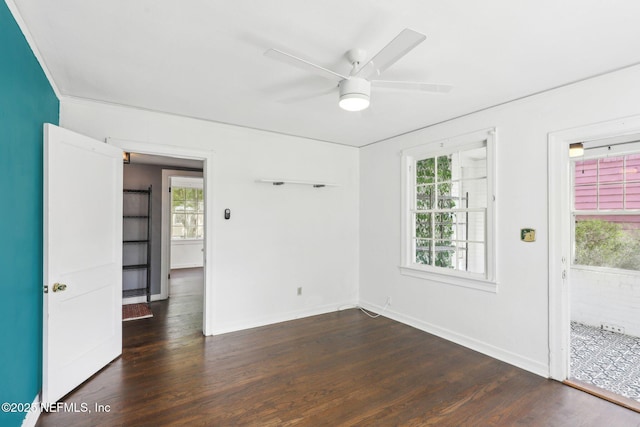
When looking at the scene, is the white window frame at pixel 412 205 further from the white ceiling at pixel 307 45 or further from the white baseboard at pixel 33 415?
the white baseboard at pixel 33 415

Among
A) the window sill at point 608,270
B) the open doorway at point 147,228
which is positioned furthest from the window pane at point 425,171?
the open doorway at point 147,228

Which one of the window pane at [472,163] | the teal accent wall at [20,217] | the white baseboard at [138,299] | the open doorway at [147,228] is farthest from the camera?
the open doorway at [147,228]

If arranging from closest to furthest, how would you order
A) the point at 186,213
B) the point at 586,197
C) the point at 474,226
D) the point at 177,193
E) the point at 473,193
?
1. the point at 473,193
2. the point at 474,226
3. the point at 586,197
4. the point at 177,193
5. the point at 186,213

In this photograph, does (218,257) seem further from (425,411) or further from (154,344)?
(425,411)

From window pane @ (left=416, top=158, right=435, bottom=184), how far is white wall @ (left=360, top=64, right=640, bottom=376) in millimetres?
288

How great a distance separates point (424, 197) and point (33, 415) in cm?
414

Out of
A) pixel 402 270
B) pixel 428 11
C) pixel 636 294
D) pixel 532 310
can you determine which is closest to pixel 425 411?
pixel 532 310

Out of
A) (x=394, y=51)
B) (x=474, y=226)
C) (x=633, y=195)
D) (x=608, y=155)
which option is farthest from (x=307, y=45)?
(x=633, y=195)

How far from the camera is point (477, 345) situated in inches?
134

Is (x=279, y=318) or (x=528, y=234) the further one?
(x=279, y=318)

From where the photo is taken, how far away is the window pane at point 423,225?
13.4ft

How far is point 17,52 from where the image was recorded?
1882mm

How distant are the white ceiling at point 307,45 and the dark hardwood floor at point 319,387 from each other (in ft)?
8.33

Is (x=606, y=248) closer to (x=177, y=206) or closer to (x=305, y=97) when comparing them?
(x=305, y=97)
